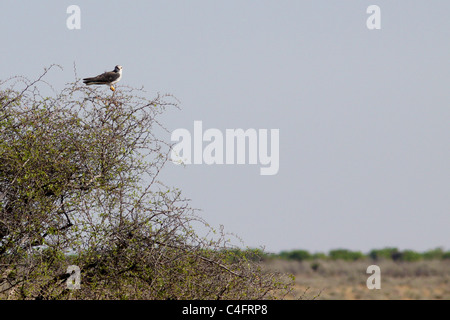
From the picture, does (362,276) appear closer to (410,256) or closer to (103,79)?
(410,256)

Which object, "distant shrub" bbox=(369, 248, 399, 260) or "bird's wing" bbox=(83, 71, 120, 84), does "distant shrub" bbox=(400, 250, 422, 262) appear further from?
"bird's wing" bbox=(83, 71, 120, 84)

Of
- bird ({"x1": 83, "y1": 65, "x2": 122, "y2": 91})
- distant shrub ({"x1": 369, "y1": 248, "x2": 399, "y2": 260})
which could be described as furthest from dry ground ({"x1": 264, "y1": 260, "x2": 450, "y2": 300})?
bird ({"x1": 83, "y1": 65, "x2": 122, "y2": 91})

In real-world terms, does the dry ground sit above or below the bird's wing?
below

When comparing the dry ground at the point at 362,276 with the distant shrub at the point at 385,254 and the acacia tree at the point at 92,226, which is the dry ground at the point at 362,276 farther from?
the acacia tree at the point at 92,226

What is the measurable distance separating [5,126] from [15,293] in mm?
2528

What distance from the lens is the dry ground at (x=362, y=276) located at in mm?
43525

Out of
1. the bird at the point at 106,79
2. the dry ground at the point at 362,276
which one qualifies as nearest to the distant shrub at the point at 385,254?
the dry ground at the point at 362,276

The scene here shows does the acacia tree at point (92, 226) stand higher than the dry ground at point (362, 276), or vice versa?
the acacia tree at point (92, 226)

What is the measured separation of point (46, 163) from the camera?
1196 cm

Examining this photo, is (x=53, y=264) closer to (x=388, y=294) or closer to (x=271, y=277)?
(x=271, y=277)

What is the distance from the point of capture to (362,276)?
42.7m

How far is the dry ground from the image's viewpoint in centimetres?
4353

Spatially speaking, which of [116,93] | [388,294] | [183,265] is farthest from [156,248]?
[388,294]

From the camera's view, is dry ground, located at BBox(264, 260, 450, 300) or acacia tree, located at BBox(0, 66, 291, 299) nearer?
acacia tree, located at BBox(0, 66, 291, 299)
